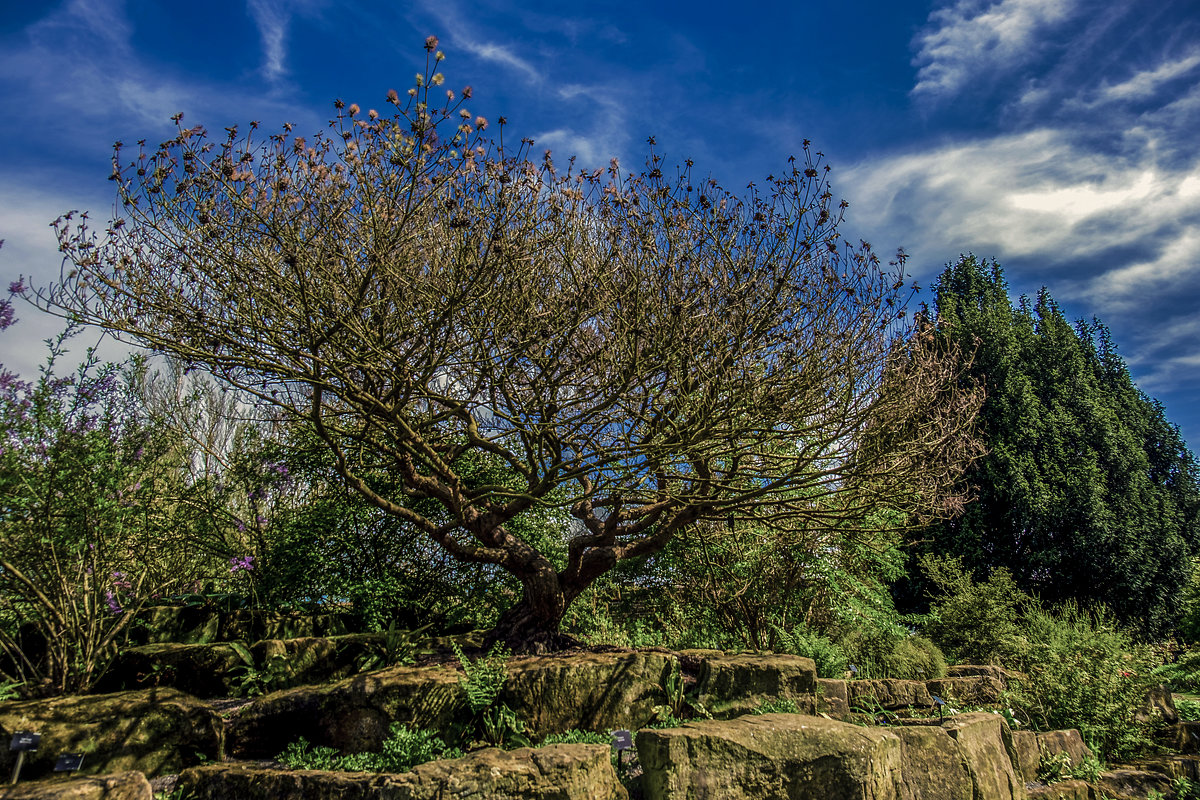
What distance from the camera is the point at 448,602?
9.85 metres

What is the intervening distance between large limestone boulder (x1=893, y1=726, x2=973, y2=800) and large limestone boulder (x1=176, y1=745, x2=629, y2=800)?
7.54ft

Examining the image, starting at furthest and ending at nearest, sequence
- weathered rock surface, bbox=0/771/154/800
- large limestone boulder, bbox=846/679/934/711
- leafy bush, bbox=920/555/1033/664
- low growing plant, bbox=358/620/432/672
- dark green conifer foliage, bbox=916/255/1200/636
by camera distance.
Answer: dark green conifer foliage, bbox=916/255/1200/636 < leafy bush, bbox=920/555/1033/664 < large limestone boulder, bbox=846/679/934/711 < low growing plant, bbox=358/620/432/672 < weathered rock surface, bbox=0/771/154/800

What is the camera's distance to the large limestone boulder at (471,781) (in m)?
3.90

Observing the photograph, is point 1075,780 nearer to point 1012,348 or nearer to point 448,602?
point 448,602

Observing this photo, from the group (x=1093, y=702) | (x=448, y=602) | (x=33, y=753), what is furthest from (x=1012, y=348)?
(x=33, y=753)

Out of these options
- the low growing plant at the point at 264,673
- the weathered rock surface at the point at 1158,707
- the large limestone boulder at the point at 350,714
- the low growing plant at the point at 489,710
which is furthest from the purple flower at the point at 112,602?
the weathered rock surface at the point at 1158,707

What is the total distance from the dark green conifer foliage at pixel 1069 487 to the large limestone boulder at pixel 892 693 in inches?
418

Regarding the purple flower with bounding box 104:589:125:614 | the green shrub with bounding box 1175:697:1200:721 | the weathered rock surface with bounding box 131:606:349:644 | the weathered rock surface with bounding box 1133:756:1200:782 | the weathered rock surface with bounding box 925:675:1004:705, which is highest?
the purple flower with bounding box 104:589:125:614

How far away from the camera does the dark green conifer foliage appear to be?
19.1 m

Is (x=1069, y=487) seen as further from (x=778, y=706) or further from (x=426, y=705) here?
(x=426, y=705)

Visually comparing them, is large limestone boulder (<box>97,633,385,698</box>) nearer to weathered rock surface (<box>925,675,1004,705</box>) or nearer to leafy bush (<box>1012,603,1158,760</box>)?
weathered rock surface (<box>925,675,1004,705</box>)

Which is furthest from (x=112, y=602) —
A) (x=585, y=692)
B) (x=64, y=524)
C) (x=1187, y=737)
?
(x=1187, y=737)

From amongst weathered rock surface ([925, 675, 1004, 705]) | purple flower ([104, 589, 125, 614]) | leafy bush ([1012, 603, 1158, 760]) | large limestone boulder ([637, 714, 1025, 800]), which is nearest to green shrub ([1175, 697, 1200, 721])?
leafy bush ([1012, 603, 1158, 760])

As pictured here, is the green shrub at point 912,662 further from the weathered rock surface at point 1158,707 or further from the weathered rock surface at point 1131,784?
the weathered rock surface at point 1131,784
